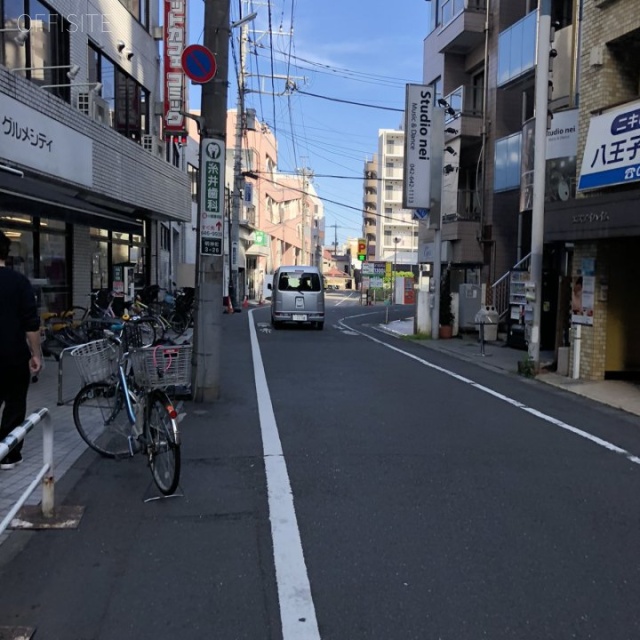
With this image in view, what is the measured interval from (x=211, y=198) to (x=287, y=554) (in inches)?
218

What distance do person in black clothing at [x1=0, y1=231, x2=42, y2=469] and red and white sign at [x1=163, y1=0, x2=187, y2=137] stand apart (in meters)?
12.7

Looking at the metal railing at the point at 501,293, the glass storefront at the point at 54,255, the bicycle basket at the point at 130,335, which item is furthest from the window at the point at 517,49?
the bicycle basket at the point at 130,335

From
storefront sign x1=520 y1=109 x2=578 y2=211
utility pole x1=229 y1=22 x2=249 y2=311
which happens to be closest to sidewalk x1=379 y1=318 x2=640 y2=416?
storefront sign x1=520 y1=109 x2=578 y2=211

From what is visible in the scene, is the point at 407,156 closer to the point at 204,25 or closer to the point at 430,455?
the point at 204,25

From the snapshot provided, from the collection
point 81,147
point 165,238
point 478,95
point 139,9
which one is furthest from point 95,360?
point 165,238

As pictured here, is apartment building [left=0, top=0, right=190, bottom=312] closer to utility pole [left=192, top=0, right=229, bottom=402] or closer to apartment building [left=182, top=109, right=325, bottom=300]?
utility pole [left=192, top=0, right=229, bottom=402]

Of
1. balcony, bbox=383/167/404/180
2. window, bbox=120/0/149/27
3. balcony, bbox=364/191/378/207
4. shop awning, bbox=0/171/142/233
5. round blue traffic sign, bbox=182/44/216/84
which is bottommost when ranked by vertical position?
shop awning, bbox=0/171/142/233

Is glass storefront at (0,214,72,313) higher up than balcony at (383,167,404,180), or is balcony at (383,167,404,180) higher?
balcony at (383,167,404,180)

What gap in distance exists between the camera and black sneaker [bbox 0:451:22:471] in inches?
206

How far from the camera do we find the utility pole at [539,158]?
11711 millimetres

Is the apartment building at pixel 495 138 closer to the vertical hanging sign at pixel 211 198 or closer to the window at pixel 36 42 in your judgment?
the vertical hanging sign at pixel 211 198

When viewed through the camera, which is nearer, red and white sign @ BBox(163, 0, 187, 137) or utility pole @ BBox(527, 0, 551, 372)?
utility pole @ BBox(527, 0, 551, 372)

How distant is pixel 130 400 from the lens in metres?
5.49

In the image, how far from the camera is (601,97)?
34.8ft
